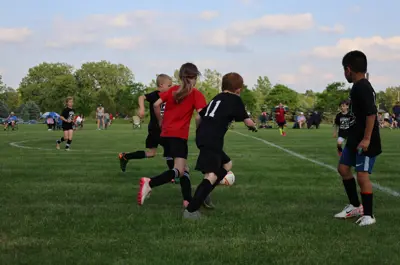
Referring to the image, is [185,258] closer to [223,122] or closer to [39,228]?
[39,228]

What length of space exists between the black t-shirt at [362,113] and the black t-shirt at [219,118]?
1.16 metres

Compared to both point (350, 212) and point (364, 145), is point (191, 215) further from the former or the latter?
point (364, 145)

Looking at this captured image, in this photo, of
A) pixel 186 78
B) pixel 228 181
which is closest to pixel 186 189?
pixel 186 78

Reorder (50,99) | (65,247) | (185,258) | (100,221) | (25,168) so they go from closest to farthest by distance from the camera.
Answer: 1. (185,258)
2. (65,247)
3. (100,221)
4. (25,168)
5. (50,99)

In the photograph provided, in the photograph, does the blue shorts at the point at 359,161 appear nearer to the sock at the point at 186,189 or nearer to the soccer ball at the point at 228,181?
the sock at the point at 186,189

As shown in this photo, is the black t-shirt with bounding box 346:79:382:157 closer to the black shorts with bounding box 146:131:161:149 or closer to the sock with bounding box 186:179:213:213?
the sock with bounding box 186:179:213:213

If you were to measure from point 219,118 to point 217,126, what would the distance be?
92 mm

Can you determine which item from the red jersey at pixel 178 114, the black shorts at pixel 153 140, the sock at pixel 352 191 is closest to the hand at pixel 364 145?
the sock at pixel 352 191

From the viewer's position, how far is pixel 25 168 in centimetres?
1066

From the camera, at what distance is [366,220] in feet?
17.5

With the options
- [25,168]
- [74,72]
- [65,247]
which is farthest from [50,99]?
[65,247]

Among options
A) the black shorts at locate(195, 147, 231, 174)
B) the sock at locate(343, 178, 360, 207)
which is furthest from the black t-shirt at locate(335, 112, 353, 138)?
the black shorts at locate(195, 147, 231, 174)

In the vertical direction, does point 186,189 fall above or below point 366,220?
above

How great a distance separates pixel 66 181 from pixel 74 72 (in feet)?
377
